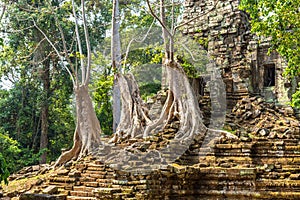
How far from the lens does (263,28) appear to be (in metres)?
9.55

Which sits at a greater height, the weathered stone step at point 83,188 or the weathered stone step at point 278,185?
the weathered stone step at point 278,185

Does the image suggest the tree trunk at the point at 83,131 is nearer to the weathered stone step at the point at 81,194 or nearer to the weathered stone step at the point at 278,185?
the weathered stone step at the point at 81,194

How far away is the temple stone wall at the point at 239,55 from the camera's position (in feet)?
43.0

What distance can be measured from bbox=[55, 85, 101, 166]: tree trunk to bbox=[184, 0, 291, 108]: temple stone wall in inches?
174

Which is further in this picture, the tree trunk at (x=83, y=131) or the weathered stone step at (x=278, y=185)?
the tree trunk at (x=83, y=131)

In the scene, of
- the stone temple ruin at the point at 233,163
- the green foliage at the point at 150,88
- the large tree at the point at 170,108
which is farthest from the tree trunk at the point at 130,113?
the green foliage at the point at 150,88

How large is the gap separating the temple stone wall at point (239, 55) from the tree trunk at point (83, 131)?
4.42 metres

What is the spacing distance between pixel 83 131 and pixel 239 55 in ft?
20.1

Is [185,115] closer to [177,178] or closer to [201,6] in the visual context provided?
[177,178]

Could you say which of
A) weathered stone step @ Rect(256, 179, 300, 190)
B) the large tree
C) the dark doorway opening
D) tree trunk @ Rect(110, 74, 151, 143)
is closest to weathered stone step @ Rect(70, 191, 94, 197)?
the large tree

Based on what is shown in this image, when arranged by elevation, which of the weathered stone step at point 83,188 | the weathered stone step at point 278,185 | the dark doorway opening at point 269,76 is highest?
the dark doorway opening at point 269,76

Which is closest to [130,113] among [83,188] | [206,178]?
[83,188]

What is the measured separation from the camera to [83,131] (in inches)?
443

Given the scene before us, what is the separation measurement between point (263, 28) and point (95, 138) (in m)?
5.36
